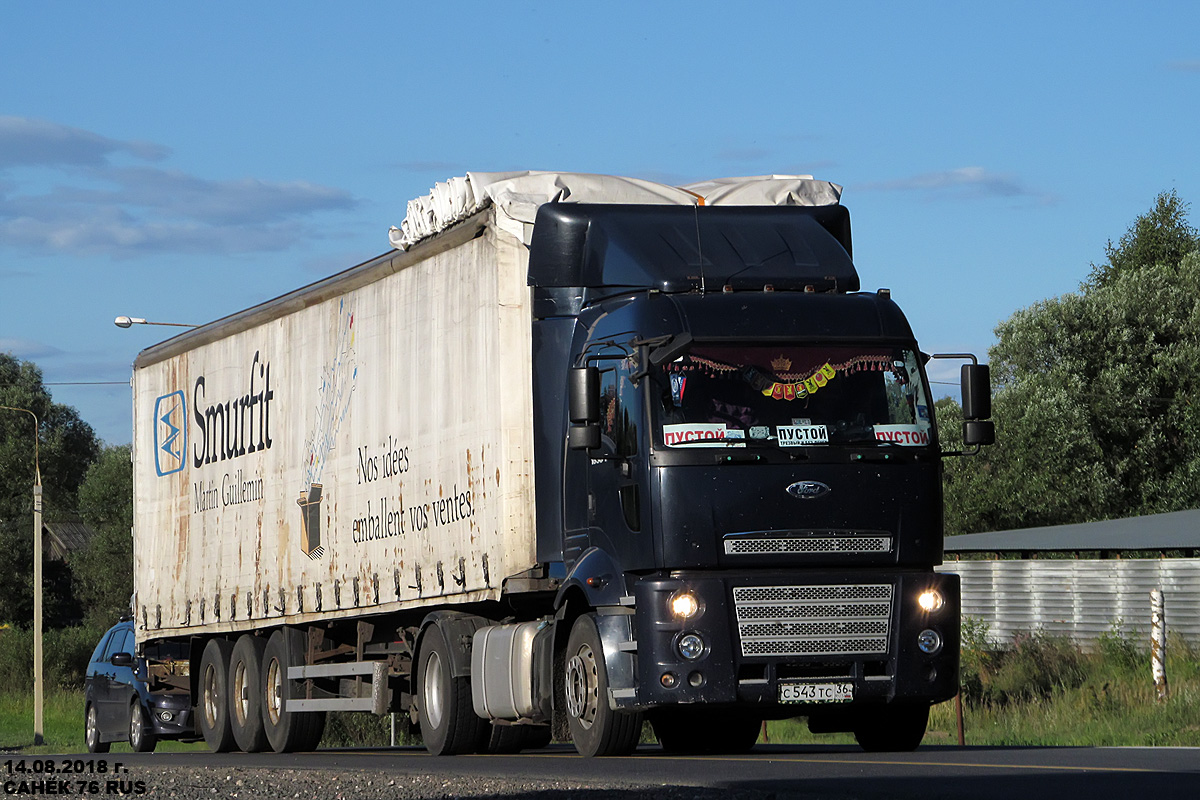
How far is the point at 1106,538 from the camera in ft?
114

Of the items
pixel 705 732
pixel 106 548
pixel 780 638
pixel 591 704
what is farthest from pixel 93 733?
pixel 106 548

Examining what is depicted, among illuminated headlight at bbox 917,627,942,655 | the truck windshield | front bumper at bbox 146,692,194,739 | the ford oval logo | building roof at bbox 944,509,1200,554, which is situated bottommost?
front bumper at bbox 146,692,194,739

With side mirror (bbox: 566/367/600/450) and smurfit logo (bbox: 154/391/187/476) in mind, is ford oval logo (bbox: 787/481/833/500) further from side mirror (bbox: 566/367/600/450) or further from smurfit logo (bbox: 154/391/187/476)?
smurfit logo (bbox: 154/391/187/476)

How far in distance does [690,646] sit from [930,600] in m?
1.75

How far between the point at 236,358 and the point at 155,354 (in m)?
2.94

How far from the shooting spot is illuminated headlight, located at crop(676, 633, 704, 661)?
41.2 feet

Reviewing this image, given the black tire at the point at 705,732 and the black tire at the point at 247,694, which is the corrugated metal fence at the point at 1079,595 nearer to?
the black tire at the point at 247,694

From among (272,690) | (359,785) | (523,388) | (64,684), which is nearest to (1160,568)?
(272,690)

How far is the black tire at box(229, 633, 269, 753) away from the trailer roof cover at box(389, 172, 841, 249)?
627 cm

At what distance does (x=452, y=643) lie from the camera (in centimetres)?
1591

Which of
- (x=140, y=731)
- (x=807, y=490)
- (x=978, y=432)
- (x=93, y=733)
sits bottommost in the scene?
(x=93, y=733)

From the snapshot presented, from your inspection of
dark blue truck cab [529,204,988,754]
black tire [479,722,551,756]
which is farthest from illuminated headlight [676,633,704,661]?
black tire [479,722,551,756]

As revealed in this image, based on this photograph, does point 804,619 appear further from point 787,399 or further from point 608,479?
point 608,479

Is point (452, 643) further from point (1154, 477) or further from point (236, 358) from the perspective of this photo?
point (1154, 477)
